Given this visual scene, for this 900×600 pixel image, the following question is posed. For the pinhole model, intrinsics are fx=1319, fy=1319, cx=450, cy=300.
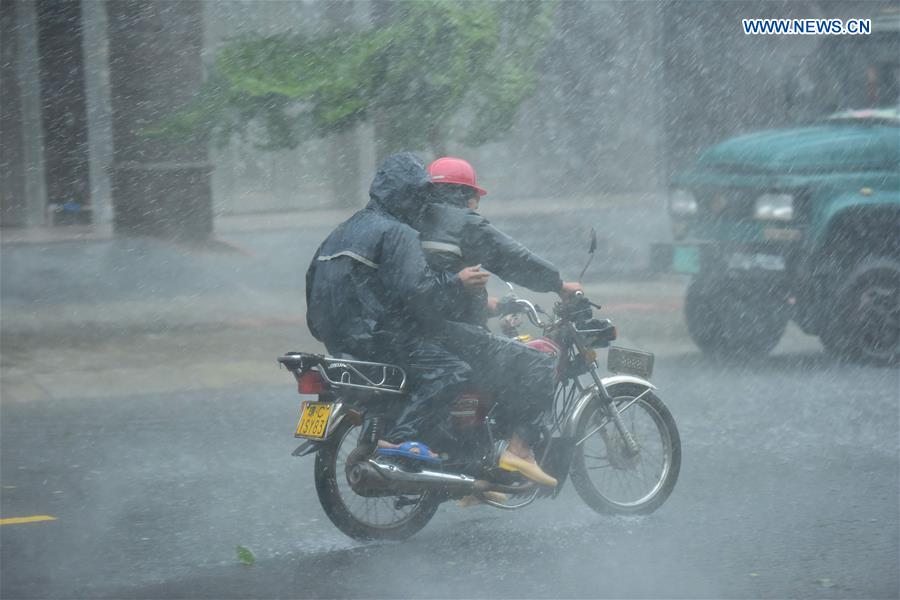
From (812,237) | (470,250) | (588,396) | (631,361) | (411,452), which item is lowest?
(411,452)

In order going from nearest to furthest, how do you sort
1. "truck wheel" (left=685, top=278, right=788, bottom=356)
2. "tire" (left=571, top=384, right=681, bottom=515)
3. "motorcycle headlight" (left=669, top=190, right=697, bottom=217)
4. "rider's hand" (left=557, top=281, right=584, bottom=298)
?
"rider's hand" (left=557, top=281, right=584, bottom=298) → "tire" (left=571, top=384, right=681, bottom=515) → "truck wheel" (left=685, top=278, right=788, bottom=356) → "motorcycle headlight" (left=669, top=190, right=697, bottom=217)

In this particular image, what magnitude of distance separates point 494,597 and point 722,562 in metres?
1.07

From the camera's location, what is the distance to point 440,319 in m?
5.61

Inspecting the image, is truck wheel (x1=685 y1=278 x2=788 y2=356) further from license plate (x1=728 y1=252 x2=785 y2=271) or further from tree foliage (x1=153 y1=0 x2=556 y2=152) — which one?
tree foliage (x1=153 y1=0 x2=556 y2=152)

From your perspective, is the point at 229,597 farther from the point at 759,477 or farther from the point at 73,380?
the point at 73,380

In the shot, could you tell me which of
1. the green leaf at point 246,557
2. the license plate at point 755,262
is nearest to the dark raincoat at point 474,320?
the green leaf at point 246,557

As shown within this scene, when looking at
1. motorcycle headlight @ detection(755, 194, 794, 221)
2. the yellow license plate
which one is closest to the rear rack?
the yellow license plate

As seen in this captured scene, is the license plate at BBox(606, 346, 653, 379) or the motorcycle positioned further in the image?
the license plate at BBox(606, 346, 653, 379)

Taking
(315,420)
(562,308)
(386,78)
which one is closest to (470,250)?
(562,308)

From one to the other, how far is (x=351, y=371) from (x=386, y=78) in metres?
7.82

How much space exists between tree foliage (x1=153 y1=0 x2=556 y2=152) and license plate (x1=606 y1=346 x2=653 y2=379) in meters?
6.91

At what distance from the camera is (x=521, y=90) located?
547 inches

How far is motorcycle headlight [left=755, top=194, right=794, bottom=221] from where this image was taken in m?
10.2

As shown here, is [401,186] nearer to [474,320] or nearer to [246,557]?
[474,320]
